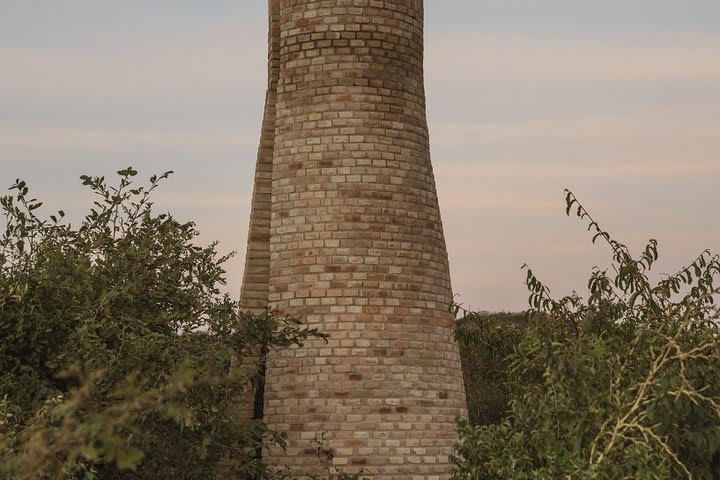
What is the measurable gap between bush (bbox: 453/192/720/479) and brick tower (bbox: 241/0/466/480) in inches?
168

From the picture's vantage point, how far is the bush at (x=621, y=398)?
31.3 feet

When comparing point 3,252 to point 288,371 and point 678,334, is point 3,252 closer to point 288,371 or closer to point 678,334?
point 288,371

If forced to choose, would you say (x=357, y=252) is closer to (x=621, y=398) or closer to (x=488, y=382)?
(x=621, y=398)

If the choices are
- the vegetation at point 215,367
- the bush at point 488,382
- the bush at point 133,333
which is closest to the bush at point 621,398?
the vegetation at point 215,367

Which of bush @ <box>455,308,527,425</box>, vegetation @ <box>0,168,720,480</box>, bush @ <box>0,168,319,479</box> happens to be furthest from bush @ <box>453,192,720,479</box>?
bush @ <box>455,308,527,425</box>

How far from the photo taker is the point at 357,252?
52.8 ft

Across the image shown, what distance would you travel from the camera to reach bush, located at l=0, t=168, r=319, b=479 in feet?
44.6

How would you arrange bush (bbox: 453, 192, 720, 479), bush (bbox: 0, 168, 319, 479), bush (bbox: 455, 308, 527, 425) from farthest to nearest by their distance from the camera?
bush (bbox: 455, 308, 527, 425)
bush (bbox: 0, 168, 319, 479)
bush (bbox: 453, 192, 720, 479)

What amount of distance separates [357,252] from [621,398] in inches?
266

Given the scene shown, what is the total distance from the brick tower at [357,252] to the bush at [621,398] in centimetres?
428

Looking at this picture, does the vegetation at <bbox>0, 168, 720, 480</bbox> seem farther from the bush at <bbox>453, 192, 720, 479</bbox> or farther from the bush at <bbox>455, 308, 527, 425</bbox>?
the bush at <bbox>455, 308, 527, 425</bbox>

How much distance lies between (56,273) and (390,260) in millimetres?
4611

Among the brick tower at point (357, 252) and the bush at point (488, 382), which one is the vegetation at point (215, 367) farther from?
the bush at point (488, 382)

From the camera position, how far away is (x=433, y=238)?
55.4 ft
